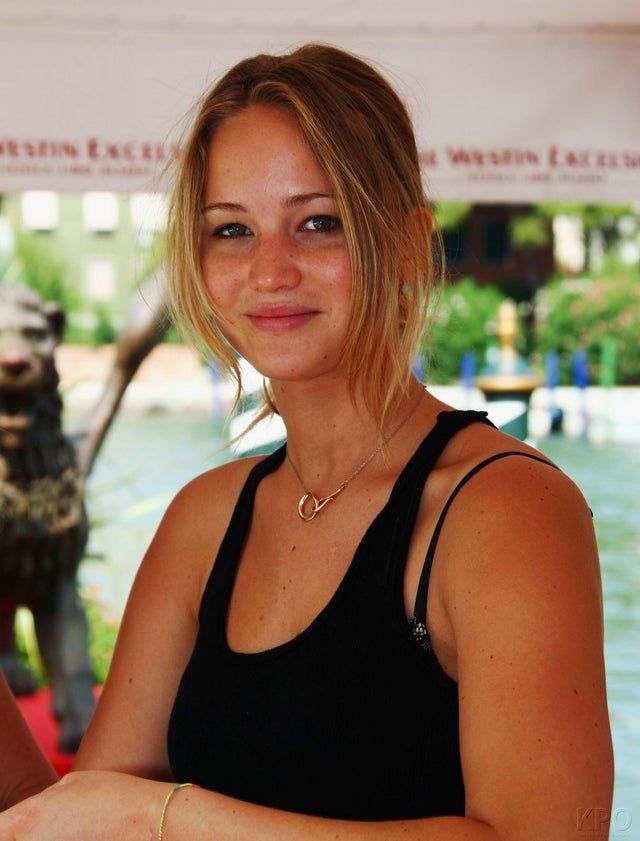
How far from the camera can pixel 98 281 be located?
4.62 meters

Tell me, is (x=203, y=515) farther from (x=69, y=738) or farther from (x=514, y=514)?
(x=69, y=738)

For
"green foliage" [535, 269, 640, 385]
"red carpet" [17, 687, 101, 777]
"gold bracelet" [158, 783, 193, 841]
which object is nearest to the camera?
"gold bracelet" [158, 783, 193, 841]

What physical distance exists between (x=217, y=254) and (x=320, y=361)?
17 cm

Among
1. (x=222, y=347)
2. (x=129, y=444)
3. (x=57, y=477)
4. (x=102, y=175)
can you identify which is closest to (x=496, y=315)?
(x=129, y=444)

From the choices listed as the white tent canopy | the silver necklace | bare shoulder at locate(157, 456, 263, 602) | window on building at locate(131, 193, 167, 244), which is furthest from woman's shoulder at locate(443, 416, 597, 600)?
the white tent canopy

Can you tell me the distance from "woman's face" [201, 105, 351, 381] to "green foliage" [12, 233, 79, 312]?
3.31 meters

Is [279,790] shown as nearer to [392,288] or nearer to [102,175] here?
[392,288]

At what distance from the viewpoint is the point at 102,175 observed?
291 centimetres

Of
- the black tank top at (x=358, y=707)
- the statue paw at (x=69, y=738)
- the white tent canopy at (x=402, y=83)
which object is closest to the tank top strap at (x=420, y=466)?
the black tank top at (x=358, y=707)

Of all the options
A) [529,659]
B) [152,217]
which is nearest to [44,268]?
[152,217]

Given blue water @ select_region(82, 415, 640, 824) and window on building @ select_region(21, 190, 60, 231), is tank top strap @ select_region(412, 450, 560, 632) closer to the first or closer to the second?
blue water @ select_region(82, 415, 640, 824)

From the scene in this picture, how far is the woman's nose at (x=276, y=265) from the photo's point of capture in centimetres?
126

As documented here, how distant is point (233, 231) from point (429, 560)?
0.44 metres

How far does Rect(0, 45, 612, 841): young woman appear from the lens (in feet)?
3.40
